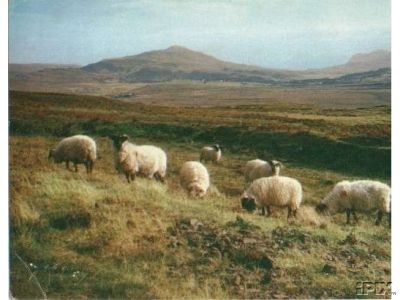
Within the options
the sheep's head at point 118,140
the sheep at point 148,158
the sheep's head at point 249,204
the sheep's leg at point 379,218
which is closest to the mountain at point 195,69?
the sheep's head at point 118,140

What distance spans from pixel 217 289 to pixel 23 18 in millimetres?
5696

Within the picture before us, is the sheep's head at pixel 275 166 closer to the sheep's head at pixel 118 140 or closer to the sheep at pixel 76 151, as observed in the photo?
the sheep's head at pixel 118 140

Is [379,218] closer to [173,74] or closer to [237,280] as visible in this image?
[237,280]

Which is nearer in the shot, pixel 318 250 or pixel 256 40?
pixel 318 250

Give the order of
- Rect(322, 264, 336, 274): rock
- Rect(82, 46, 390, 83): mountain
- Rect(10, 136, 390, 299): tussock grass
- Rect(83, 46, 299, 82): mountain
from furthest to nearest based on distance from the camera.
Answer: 1. Rect(83, 46, 299, 82): mountain
2. Rect(82, 46, 390, 83): mountain
3. Rect(322, 264, 336, 274): rock
4. Rect(10, 136, 390, 299): tussock grass

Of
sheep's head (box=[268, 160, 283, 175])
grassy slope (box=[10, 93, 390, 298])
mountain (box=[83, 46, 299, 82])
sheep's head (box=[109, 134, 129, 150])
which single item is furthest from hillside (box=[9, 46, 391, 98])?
sheep's head (box=[268, 160, 283, 175])

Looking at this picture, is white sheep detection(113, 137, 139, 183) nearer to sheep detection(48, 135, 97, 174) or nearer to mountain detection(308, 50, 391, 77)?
sheep detection(48, 135, 97, 174)

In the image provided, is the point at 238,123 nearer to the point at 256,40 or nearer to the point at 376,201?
the point at 256,40

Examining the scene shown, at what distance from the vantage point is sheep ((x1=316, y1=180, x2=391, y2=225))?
904 cm

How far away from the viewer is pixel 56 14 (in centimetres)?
911

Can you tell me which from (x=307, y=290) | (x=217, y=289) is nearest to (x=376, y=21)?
(x=307, y=290)

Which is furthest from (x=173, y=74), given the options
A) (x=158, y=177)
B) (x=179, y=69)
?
(x=158, y=177)

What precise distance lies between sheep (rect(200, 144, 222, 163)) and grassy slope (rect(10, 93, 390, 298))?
Result: 0.46ft

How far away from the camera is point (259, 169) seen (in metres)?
9.17
